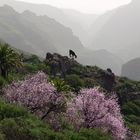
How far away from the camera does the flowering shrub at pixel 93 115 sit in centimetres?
5638

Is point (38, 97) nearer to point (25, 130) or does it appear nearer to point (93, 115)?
point (93, 115)

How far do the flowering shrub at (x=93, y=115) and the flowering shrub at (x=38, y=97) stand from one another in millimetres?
3128

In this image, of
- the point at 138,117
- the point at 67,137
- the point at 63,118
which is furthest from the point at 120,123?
the point at 138,117

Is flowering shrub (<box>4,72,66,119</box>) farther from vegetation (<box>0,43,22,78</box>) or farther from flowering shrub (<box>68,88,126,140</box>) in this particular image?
vegetation (<box>0,43,22,78</box>)

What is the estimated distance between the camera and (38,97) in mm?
52781

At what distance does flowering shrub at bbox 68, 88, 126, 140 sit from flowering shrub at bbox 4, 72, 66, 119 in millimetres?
3128

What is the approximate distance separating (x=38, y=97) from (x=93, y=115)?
8.67 m

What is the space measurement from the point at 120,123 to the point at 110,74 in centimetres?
7303

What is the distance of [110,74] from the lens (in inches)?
5148

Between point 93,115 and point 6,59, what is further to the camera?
point 6,59

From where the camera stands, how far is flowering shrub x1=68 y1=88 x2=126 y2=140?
5638 cm

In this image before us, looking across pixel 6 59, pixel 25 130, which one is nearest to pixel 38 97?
pixel 25 130

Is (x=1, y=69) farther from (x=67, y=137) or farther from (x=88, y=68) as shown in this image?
(x=88, y=68)

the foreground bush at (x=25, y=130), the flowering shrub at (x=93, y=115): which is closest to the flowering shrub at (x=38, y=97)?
the flowering shrub at (x=93, y=115)
